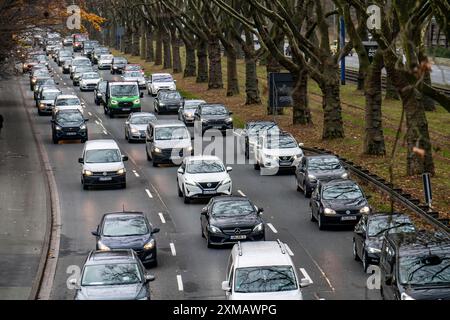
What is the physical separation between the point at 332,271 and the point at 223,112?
→ 30871mm

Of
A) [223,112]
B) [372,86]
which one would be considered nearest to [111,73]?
[223,112]

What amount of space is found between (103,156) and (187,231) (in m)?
10.5

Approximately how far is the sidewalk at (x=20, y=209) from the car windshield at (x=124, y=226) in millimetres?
2207

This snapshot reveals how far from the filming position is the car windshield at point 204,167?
126 ft

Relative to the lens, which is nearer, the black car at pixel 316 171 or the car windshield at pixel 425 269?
the car windshield at pixel 425 269

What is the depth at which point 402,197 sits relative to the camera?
34.2m

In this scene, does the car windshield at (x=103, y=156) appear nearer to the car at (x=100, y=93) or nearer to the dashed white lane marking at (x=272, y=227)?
the dashed white lane marking at (x=272, y=227)

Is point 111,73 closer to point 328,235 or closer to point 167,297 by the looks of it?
point 328,235

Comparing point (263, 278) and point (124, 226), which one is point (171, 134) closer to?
point (124, 226)

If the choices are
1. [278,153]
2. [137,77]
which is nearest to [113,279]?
[278,153]

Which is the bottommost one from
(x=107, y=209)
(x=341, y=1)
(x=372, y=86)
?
(x=107, y=209)

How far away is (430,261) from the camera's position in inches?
866

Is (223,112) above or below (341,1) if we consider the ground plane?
below

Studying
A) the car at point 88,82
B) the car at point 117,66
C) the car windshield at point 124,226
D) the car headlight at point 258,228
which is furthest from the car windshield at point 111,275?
the car at point 117,66
